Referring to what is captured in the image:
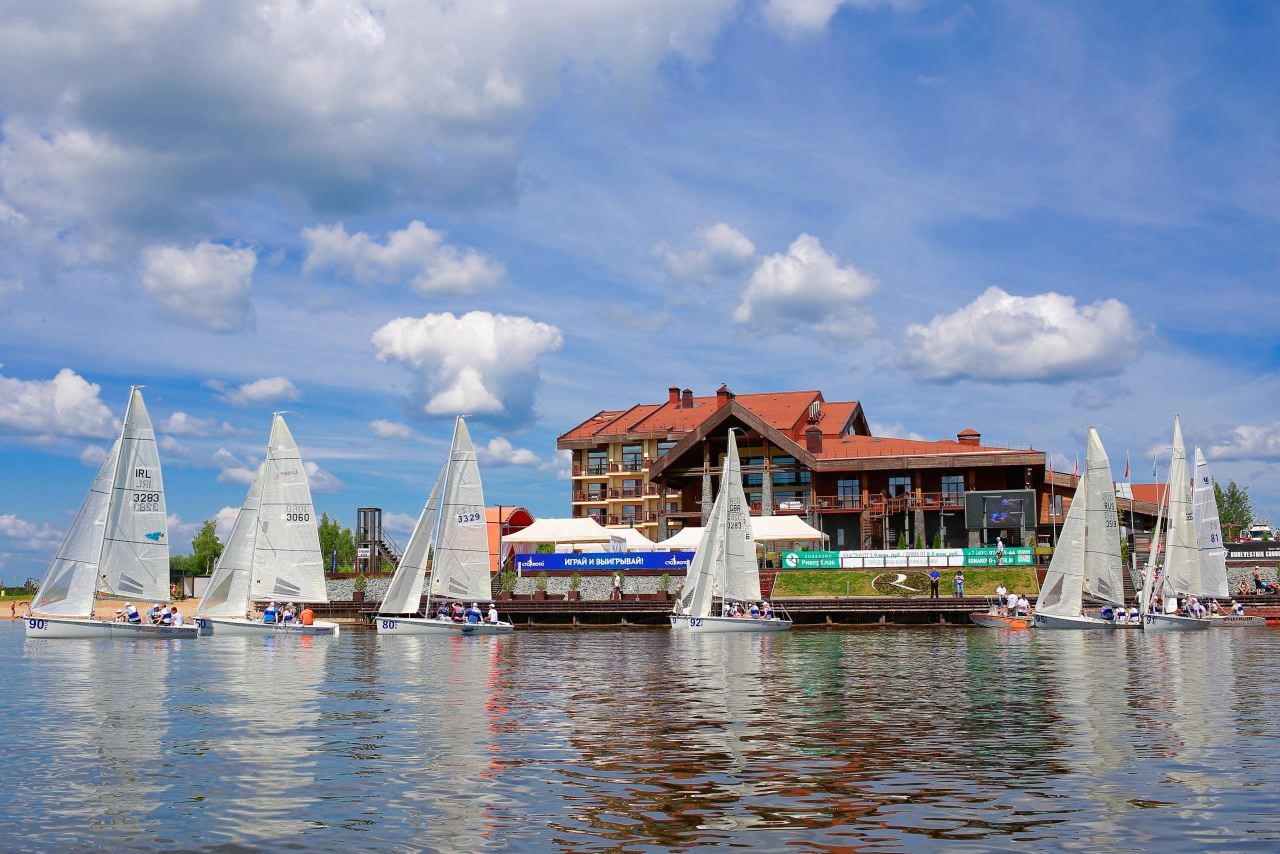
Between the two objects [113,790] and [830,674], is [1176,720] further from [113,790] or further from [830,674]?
[113,790]

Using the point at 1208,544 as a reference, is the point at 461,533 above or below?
above

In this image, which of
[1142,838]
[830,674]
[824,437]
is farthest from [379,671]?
[824,437]

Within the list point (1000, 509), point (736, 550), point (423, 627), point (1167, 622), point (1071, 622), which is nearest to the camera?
point (1167, 622)

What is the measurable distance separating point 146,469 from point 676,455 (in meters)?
43.1

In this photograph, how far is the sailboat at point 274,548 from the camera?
5747cm

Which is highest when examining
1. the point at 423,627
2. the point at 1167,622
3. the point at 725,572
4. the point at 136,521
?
the point at 136,521

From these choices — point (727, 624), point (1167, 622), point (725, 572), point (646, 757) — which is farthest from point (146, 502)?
point (1167, 622)

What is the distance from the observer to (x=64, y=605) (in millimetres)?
50031

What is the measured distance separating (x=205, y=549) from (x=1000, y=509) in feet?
247

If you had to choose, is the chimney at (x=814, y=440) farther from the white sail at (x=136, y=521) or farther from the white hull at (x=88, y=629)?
Result: the white hull at (x=88, y=629)

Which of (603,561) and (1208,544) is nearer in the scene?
(1208,544)

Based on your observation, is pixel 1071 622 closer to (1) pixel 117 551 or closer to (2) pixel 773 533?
(2) pixel 773 533

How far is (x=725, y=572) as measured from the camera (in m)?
60.6

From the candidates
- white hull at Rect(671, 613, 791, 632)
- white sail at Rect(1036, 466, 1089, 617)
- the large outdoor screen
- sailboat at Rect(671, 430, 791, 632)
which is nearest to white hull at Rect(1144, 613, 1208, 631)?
white sail at Rect(1036, 466, 1089, 617)
